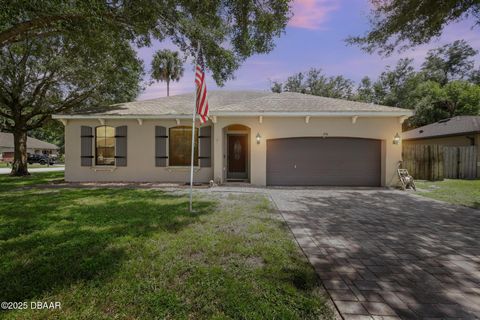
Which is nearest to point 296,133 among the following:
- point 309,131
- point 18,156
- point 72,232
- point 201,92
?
point 309,131

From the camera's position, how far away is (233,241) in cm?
365

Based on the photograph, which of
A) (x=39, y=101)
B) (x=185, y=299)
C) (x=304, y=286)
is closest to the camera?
(x=185, y=299)

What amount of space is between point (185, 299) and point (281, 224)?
107 inches

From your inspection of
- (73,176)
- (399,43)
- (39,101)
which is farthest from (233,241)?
(39,101)

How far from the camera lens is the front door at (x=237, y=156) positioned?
1065 centimetres

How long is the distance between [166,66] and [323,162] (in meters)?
21.4

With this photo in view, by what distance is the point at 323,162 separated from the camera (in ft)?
31.8

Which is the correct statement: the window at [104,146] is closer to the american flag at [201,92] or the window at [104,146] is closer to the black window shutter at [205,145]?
the black window shutter at [205,145]

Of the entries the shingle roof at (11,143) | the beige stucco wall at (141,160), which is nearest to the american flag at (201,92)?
the beige stucco wall at (141,160)

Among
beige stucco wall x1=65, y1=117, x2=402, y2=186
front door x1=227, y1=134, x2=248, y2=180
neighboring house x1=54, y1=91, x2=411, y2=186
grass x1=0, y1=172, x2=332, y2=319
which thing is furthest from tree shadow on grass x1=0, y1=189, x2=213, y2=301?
front door x1=227, y1=134, x2=248, y2=180

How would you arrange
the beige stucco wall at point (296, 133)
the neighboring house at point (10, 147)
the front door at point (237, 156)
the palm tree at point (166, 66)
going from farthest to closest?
the neighboring house at point (10, 147), the palm tree at point (166, 66), the front door at point (237, 156), the beige stucco wall at point (296, 133)

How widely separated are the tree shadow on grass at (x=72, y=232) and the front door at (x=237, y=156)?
3981 mm

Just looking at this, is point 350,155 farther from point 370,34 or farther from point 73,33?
point 73,33

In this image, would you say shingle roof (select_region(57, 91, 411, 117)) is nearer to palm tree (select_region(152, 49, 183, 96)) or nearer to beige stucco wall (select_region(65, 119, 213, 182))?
beige stucco wall (select_region(65, 119, 213, 182))
